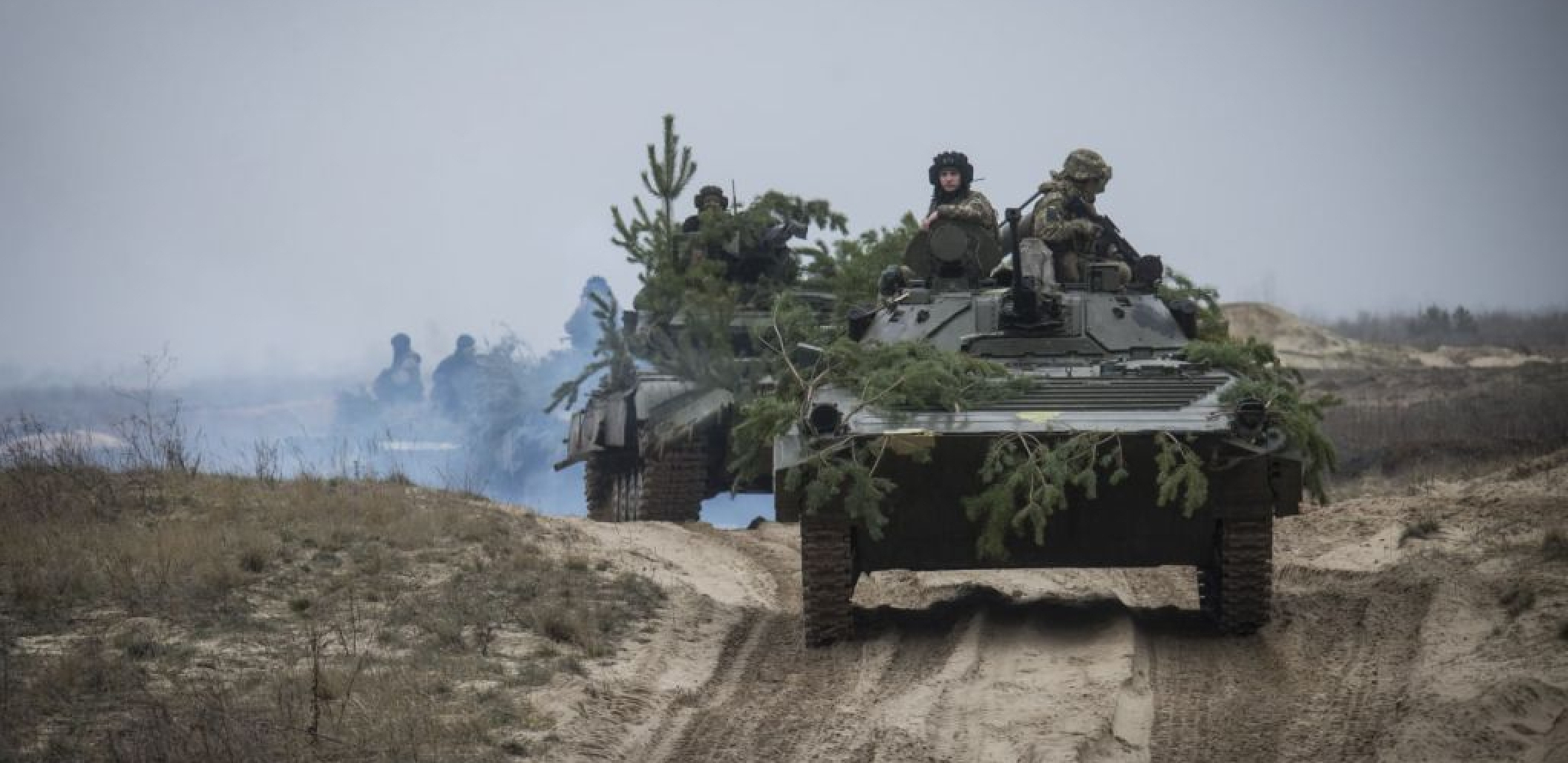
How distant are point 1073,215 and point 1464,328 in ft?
93.0

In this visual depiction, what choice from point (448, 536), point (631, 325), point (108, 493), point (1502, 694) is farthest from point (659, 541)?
point (1502, 694)

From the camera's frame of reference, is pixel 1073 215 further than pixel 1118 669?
Yes

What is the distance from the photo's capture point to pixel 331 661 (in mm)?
7852

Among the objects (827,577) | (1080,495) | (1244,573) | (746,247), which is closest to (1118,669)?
(1080,495)

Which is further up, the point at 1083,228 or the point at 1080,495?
the point at 1083,228

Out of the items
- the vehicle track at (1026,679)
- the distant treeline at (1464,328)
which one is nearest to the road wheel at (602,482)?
the vehicle track at (1026,679)

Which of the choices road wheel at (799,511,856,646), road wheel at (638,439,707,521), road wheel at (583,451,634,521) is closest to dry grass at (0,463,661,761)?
road wheel at (799,511,856,646)

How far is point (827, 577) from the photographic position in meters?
8.52

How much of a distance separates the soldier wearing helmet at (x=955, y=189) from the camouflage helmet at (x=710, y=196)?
567 cm

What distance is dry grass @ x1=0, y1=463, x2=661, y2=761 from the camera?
21.4ft

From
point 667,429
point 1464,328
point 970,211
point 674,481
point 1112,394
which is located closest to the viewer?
point 1112,394

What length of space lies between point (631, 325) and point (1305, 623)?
31.9 feet

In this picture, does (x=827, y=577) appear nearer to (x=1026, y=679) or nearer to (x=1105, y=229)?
(x=1026, y=679)

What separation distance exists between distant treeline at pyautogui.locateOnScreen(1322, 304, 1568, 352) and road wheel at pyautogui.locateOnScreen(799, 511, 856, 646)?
24864 mm
